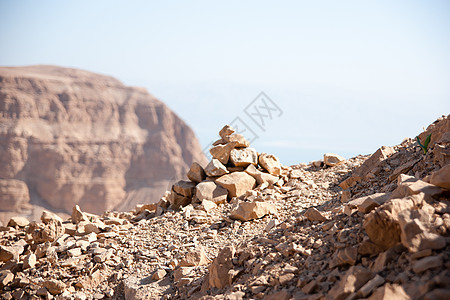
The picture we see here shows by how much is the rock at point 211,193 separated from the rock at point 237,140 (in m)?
1.23

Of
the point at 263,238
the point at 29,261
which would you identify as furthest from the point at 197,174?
the point at 263,238

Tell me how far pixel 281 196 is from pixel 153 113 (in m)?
62.5

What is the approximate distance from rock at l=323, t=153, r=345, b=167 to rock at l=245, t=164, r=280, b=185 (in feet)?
5.22

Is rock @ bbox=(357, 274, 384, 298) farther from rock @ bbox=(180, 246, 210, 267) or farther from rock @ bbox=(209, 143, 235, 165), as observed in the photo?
rock @ bbox=(209, 143, 235, 165)

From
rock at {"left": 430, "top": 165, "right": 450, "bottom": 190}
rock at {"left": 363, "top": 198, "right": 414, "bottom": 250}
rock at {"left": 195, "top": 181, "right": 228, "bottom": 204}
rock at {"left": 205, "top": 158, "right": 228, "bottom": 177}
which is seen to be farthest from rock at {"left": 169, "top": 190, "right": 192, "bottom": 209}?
rock at {"left": 430, "top": 165, "right": 450, "bottom": 190}

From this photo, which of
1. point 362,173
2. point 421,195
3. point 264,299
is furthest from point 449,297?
point 362,173

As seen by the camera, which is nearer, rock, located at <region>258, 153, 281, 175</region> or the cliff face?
rock, located at <region>258, 153, 281, 175</region>

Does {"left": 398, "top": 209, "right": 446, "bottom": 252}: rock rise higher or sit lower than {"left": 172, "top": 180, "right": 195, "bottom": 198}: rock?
higher

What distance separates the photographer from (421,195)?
3.56 m

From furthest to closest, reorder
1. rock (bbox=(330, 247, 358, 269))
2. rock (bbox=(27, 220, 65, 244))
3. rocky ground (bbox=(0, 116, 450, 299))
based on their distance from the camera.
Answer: rock (bbox=(27, 220, 65, 244))
rock (bbox=(330, 247, 358, 269))
rocky ground (bbox=(0, 116, 450, 299))

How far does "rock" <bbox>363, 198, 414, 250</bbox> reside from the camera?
3.29 meters

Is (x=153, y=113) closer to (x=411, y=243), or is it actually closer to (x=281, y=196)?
(x=281, y=196)

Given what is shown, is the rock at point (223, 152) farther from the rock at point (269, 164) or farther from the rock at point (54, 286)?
the rock at point (54, 286)

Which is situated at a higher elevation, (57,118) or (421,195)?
(421,195)
